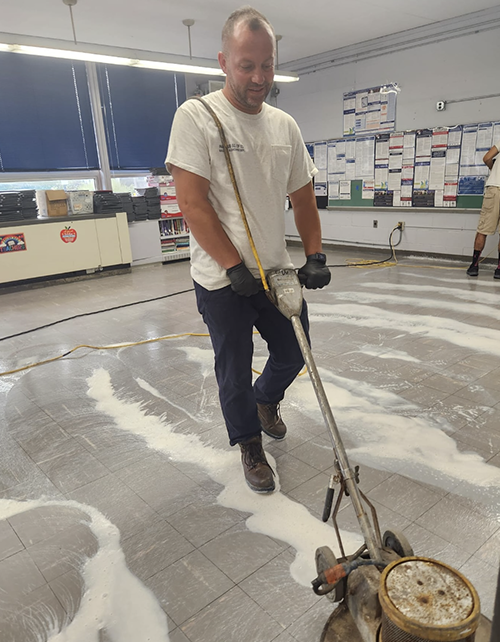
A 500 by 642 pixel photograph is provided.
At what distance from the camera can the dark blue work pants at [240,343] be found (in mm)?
1567

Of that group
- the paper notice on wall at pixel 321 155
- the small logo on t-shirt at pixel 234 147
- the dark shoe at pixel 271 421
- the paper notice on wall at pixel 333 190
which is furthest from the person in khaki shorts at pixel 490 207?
the small logo on t-shirt at pixel 234 147

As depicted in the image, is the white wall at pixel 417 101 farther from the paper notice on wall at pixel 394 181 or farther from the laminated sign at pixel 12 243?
the laminated sign at pixel 12 243

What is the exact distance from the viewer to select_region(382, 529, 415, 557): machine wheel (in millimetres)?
1038

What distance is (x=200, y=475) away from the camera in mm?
1811

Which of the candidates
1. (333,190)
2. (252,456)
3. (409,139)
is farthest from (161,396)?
(333,190)

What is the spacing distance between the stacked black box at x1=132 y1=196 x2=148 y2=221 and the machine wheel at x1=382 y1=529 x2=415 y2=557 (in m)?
5.64

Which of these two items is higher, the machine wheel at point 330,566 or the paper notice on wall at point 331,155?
the paper notice on wall at point 331,155

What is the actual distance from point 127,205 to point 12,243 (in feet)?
4.98

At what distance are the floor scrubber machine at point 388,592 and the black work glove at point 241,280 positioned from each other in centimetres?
19

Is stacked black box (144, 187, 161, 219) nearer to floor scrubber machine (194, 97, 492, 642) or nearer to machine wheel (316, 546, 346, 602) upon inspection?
floor scrubber machine (194, 97, 492, 642)

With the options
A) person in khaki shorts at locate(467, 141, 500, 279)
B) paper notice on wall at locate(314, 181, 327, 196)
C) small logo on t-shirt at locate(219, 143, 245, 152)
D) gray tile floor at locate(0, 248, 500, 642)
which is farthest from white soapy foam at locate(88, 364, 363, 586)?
paper notice on wall at locate(314, 181, 327, 196)

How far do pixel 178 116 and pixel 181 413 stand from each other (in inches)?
53.5

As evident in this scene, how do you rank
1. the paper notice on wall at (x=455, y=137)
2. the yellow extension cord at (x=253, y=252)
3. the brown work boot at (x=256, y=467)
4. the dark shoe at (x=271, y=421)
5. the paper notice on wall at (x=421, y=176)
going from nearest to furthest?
the yellow extension cord at (x=253, y=252), the brown work boot at (x=256, y=467), the dark shoe at (x=271, y=421), the paper notice on wall at (x=455, y=137), the paper notice on wall at (x=421, y=176)

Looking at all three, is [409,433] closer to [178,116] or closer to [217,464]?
[217,464]
